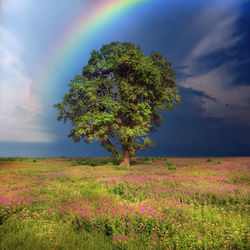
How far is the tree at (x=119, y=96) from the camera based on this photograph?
2245 cm

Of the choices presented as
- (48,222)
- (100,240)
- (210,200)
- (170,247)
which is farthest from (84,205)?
(210,200)

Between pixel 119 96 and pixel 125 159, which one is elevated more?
pixel 119 96

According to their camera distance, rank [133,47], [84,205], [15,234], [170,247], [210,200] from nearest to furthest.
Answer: [170,247]
[15,234]
[84,205]
[210,200]
[133,47]

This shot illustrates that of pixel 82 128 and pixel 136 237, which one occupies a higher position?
pixel 82 128

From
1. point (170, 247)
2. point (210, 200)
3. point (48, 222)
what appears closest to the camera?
point (170, 247)

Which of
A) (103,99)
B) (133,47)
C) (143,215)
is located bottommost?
(143,215)

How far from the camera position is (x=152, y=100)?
1033 inches

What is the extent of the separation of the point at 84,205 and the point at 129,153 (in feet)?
63.7

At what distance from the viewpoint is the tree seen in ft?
73.7

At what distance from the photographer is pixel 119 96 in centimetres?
2384

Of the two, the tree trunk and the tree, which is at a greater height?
the tree

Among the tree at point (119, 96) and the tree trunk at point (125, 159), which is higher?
the tree at point (119, 96)

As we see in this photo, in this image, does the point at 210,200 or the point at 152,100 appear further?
the point at 152,100

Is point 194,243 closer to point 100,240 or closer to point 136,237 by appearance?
point 136,237
